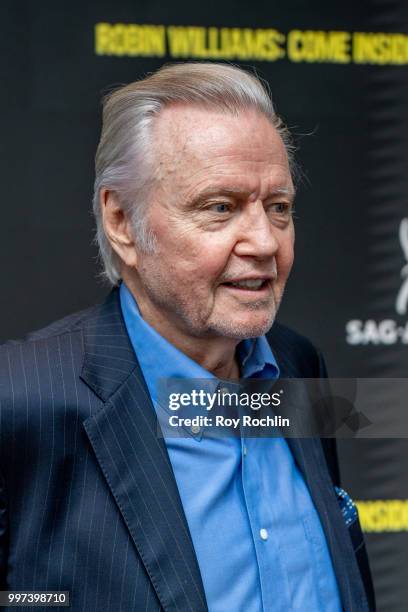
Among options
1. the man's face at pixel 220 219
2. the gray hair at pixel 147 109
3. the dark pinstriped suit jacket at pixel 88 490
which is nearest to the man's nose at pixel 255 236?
the man's face at pixel 220 219

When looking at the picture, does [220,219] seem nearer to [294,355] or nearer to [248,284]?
[248,284]

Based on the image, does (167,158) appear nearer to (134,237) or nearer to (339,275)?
(134,237)

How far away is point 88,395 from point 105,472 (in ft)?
0.38

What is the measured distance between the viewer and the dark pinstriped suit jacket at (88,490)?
3.88ft

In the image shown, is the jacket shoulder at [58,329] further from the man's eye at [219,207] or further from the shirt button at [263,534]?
the shirt button at [263,534]

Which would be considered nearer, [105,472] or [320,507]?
[105,472]

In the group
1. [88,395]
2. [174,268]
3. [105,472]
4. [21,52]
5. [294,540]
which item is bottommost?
[294,540]

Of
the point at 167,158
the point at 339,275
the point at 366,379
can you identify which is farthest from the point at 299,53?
the point at 167,158

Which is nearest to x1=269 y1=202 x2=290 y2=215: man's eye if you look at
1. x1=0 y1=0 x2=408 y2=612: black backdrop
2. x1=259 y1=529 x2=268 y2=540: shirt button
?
x1=259 y1=529 x2=268 y2=540: shirt button

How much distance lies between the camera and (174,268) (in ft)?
4.31

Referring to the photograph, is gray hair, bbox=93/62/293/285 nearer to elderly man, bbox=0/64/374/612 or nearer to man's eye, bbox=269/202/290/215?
Result: elderly man, bbox=0/64/374/612

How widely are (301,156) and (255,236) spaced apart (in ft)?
3.33

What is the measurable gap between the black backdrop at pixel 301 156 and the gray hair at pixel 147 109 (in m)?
0.71

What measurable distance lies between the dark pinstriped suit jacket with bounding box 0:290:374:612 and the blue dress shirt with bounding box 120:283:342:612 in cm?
4
